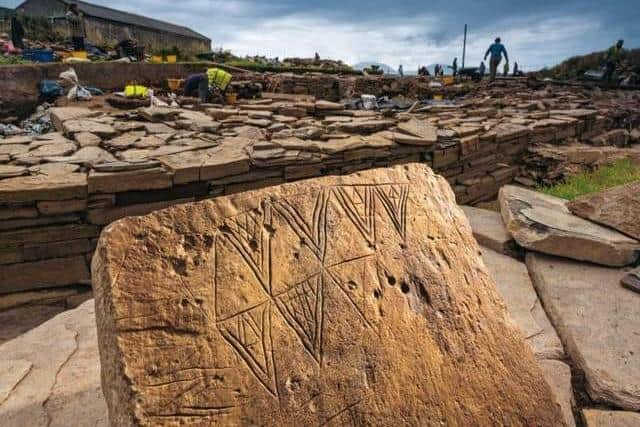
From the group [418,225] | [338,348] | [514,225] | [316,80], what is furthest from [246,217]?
[316,80]

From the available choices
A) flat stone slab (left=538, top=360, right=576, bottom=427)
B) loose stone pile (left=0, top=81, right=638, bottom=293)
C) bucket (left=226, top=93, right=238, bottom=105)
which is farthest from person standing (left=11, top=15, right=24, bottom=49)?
flat stone slab (left=538, top=360, right=576, bottom=427)

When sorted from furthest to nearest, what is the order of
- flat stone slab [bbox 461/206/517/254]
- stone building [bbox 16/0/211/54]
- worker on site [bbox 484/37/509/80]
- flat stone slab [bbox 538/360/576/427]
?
stone building [bbox 16/0/211/54]
worker on site [bbox 484/37/509/80]
flat stone slab [bbox 461/206/517/254]
flat stone slab [bbox 538/360/576/427]

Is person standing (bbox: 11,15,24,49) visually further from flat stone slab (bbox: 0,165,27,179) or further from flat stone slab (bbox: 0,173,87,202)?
flat stone slab (bbox: 0,173,87,202)

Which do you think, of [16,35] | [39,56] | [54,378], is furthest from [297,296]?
[16,35]

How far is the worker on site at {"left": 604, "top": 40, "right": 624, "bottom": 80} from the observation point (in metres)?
16.3

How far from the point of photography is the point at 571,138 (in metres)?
7.80

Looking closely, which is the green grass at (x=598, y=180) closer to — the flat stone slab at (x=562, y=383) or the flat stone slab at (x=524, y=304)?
the flat stone slab at (x=524, y=304)

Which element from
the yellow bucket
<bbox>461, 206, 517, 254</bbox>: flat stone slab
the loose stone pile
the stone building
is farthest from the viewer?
the stone building

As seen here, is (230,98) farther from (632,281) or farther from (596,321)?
(596,321)

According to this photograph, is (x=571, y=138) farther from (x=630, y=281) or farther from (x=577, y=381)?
(x=577, y=381)

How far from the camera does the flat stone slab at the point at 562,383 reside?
2057 mm

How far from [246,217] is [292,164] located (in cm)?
271

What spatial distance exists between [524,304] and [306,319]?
6.45 feet

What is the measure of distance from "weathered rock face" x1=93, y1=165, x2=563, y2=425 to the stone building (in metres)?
17.2
